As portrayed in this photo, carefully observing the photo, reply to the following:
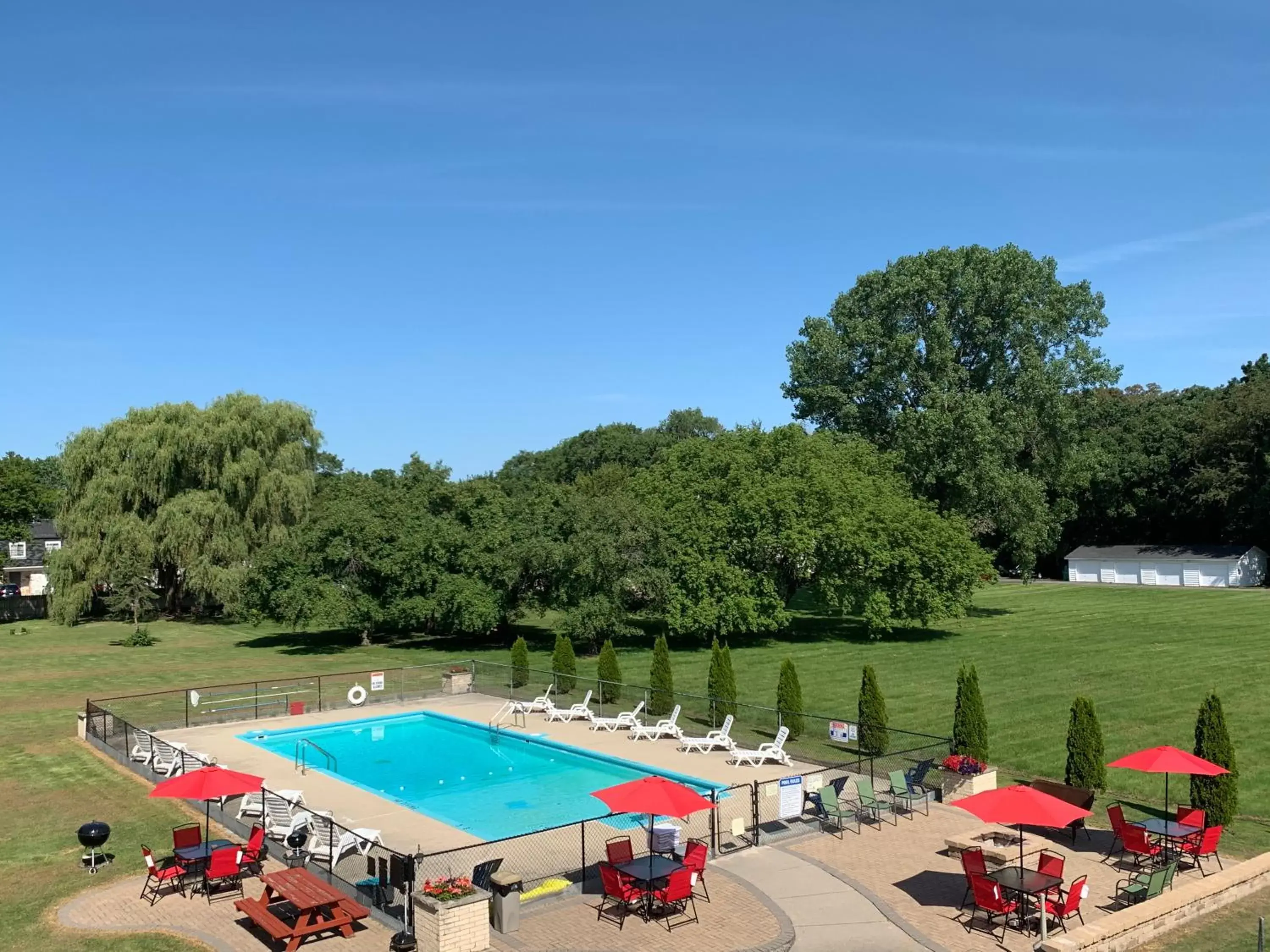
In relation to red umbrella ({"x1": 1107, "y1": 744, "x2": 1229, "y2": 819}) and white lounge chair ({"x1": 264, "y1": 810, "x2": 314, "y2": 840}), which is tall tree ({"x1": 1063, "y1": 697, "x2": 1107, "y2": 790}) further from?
white lounge chair ({"x1": 264, "y1": 810, "x2": 314, "y2": 840})

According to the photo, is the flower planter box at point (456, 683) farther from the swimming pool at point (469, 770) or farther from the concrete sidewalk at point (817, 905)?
the concrete sidewalk at point (817, 905)

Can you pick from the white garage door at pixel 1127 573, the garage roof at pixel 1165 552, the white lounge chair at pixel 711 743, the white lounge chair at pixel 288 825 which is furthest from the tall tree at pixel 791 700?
the white garage door at pixel 1127 573

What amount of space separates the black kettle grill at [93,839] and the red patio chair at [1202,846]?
1733cm

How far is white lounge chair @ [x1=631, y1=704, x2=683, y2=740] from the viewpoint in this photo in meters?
27.5

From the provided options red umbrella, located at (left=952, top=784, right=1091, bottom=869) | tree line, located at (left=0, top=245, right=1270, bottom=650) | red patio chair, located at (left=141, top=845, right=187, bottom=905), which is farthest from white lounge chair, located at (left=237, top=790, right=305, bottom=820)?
tree line, located at (left=0, top=245, right=1270, bottom=650)

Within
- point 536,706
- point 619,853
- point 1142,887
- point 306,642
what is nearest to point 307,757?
point 536,706

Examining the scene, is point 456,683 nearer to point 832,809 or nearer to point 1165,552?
point 832,809

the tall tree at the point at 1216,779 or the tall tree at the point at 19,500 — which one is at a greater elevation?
the tall tree at the point at 19,500

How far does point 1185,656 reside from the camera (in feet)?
125

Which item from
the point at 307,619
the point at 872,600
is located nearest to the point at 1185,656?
the point at 872,600

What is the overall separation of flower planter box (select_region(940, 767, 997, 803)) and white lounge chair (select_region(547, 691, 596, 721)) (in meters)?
12.3

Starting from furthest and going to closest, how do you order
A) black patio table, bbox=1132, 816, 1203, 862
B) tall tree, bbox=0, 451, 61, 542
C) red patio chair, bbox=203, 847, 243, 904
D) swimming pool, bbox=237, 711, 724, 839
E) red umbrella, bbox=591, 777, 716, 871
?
tall tree, bbox=0, 451, 61, 542 < swimming pool, bbox=237, 711, 724, 839 < black patio table, bbox=1132, 816, 1203, 862 < red patio chair, bbox=203, 847, 243, 904 < red umbrella, bbox=591, 777, 716, 871

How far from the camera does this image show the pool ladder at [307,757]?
83.6ft

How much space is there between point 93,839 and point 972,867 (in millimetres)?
13783
